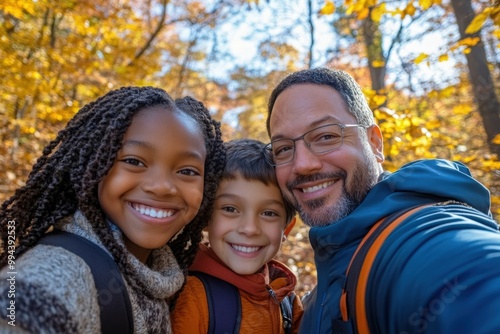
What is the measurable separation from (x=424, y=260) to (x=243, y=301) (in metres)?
1.38

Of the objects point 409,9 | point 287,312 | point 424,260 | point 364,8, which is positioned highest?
point 364,8

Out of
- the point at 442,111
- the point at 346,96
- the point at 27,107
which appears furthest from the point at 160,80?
the point at 346,96

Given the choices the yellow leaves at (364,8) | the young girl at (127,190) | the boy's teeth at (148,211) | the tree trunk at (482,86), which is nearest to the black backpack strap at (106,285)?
the young girl at (127,190)

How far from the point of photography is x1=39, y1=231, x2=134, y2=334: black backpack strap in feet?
4.67

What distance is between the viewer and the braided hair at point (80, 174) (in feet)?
5.87

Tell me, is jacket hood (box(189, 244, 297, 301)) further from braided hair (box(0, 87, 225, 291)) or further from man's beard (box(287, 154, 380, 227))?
braided hair (box(0, 87, 225, 291))

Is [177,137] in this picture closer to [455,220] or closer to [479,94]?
[455,220]

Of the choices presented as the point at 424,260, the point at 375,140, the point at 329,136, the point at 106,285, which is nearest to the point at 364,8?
the point at 375,140

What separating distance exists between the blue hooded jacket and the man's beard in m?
0.33

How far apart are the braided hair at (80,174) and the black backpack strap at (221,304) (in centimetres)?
64

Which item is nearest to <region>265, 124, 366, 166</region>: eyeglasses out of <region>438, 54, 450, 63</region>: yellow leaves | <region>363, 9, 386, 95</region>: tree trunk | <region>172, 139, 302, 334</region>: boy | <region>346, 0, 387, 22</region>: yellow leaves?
<region>172, 139, 302, 334</region>: boy

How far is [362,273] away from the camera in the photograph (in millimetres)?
1461

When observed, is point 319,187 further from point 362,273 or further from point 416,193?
point 362,273

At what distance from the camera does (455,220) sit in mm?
1436
